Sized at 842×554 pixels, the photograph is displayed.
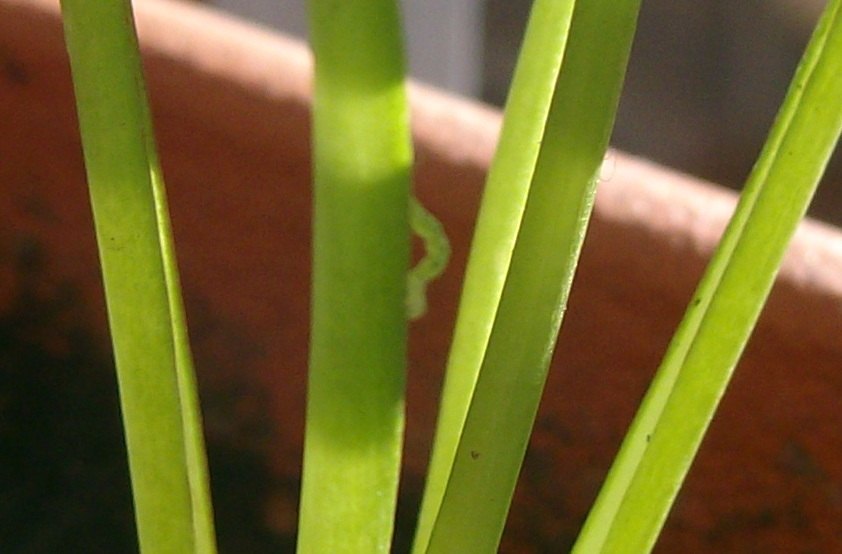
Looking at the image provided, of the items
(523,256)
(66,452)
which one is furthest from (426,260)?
(66,452)

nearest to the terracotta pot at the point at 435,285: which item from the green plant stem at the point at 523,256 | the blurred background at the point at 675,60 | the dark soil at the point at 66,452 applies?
A: the dark soil at the point at 66,452

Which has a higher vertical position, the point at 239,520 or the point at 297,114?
the point at 297,114

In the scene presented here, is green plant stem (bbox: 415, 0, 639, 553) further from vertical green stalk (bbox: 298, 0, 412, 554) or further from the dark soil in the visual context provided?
the dark soil

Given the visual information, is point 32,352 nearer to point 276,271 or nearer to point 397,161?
point 276,271

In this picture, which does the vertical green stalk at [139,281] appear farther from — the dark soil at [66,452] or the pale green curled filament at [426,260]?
the dark soil at [66,452]

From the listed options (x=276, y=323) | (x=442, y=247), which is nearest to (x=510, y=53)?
(x=276, y=323)
